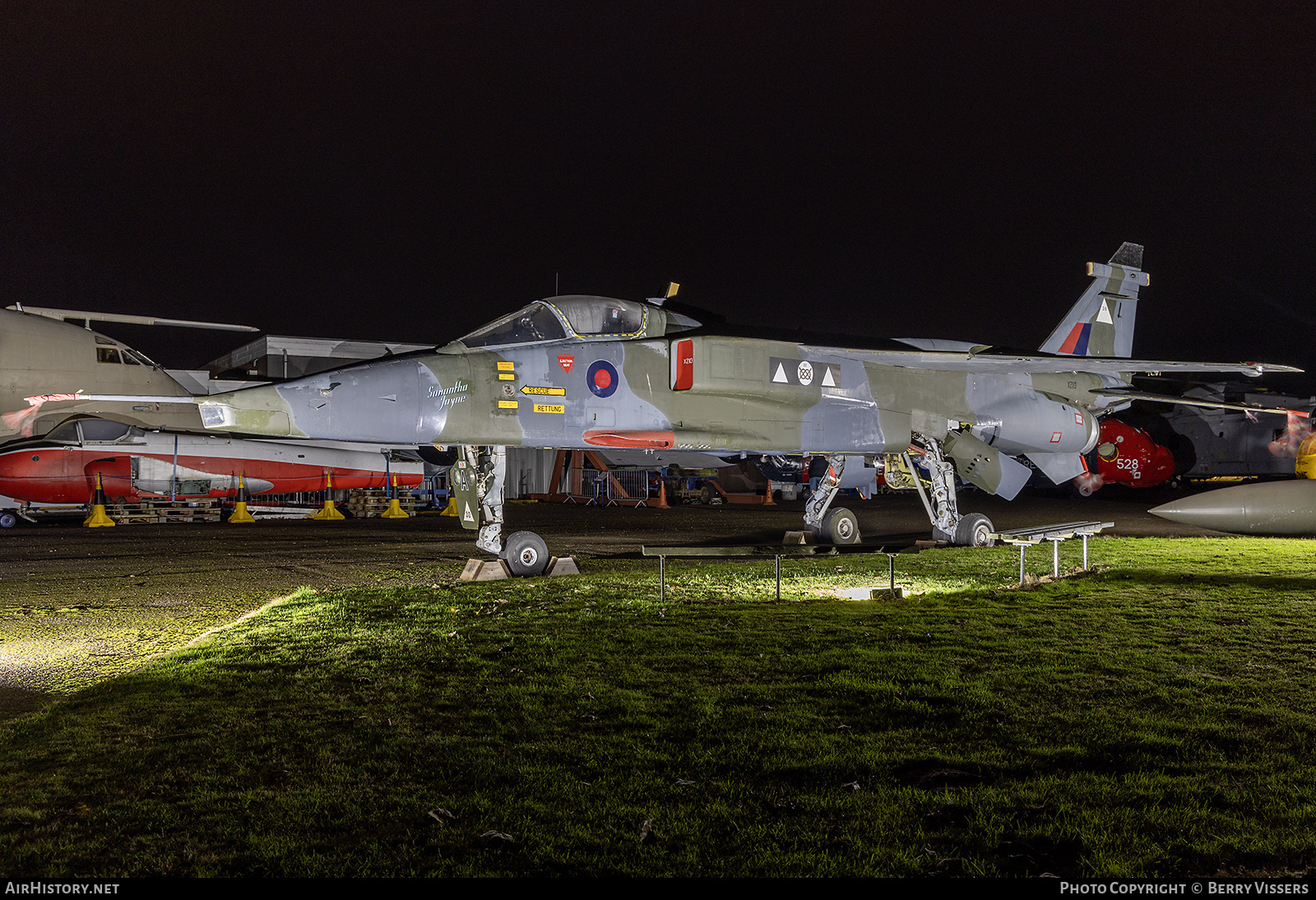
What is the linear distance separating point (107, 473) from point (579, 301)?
17.0 meters

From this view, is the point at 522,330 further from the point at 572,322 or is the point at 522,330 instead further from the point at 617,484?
the point at 617,484

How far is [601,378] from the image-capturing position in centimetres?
1001

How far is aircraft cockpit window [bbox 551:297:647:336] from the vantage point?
9914 millimetres

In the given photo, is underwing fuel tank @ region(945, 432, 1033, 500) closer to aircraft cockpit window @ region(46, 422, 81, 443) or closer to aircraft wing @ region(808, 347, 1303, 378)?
aircraft wing @ region(808, 347, 1303, 378)

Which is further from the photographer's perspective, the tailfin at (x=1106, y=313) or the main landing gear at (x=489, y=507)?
the tailfin at (x=1106, y=313)

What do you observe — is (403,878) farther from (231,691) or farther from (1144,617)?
(1144,617)

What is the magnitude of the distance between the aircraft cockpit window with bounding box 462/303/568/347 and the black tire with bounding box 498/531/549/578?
2398 mm

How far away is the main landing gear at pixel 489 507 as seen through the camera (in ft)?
32.3

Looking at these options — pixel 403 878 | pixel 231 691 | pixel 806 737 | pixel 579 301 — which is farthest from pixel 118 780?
pixel 579 301

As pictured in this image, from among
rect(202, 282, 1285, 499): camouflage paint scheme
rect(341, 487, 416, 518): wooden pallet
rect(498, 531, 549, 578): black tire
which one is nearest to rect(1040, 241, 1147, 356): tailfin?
rect(202, 282, 1285, 499): camouflage paint scheme

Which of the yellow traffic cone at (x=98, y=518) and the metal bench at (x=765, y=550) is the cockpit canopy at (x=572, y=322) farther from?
the yellow traffic cone at (x=98, y=518)

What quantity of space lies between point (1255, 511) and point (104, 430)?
2409 cm

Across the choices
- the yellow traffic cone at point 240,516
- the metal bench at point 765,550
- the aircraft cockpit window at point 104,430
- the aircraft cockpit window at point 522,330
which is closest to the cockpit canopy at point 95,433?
the aircraft cockpit window at point 104,430

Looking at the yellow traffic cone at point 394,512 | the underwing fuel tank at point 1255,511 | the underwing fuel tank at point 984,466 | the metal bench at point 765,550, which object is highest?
the underwing fuel tank at point 984,466
